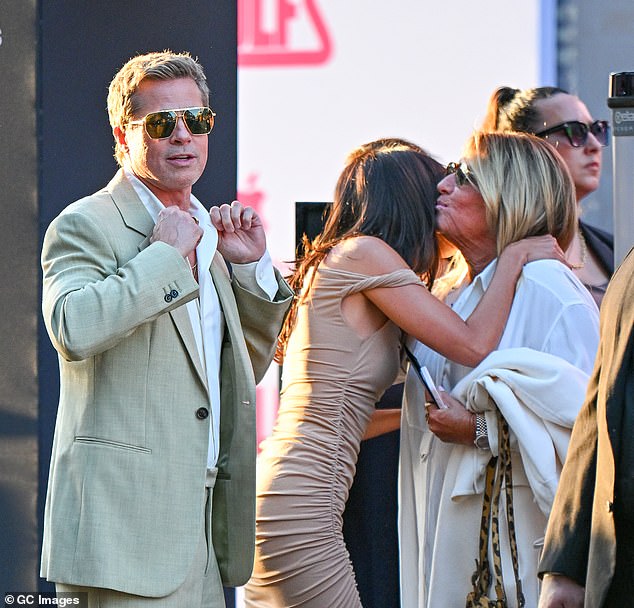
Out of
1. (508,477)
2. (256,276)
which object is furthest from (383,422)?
(256,276)

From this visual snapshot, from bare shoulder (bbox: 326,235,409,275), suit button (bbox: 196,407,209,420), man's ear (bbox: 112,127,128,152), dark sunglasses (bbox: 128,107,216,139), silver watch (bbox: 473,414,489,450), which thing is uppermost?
dark sunglasses (bbox: 128,107,216,139)

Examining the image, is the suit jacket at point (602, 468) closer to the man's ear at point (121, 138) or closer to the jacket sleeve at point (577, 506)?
the jacket sleeve at point (577, 506)

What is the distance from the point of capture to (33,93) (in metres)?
3.56

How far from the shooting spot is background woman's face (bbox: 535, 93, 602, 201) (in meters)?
5.01

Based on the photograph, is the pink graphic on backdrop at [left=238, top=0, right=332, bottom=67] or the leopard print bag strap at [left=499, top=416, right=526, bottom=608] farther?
the pink graphic on backdrop at [left=238, top=0, right=332, bottom=67]

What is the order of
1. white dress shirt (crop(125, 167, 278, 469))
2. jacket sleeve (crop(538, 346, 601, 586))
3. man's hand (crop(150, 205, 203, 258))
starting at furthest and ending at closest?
white dress shirt (crop(125, 167, 278, 469)) → man's hand (crop(150, 205, 203, 258)) → jacket sleeve (crop(538, 346, 601, 586))

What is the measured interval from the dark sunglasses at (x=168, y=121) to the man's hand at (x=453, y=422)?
40.8 inches

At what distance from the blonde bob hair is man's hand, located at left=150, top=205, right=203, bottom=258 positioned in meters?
1.16

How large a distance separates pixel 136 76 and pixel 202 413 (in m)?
0.83

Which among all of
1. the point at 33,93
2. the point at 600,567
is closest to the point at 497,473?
the point at 600,567

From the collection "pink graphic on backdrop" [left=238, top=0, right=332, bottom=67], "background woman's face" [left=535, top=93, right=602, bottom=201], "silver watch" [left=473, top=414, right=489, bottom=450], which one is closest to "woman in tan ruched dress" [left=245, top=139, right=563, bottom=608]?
"silver watch" [left=473, top=414, right=489, bottom=450]

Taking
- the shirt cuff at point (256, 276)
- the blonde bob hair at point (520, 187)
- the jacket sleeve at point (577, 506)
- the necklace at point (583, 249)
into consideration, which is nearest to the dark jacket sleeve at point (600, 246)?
the necklace at point (583, 249)

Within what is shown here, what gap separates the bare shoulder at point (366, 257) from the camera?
378cm

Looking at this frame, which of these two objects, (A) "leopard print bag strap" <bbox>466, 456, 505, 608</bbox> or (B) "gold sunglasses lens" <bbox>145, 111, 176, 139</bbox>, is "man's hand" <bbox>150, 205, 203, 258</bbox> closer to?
(B) "gold sunglasses lens" <bbox>145, 111, 176, 139</bbox>
